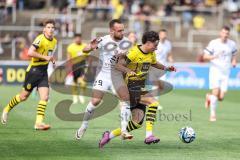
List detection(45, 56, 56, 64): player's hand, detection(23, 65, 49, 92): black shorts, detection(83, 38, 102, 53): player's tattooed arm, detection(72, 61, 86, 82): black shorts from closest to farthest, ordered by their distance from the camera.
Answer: detection(83, 38, 102, 53): player's tattooed arm
detection(45, 56, 56, 64): player's hand
detection(23, 65, 49, 92): black shorts
detection(72, 61, 86, 82): black shorts

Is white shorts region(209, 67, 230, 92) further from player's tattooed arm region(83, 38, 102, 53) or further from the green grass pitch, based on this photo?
player's tattooed arm region(83, 38, 102, 53)

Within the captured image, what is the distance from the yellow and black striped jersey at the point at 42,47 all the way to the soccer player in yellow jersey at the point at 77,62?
8603 mm

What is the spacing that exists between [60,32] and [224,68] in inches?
816

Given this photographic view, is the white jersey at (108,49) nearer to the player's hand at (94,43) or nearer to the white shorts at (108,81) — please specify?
the white shorts at (108,81)

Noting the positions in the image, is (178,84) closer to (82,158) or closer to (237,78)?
(237,78)

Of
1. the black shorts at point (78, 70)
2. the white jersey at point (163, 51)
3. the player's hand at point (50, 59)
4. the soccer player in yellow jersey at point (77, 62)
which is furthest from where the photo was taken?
the black shorts at point (78, 70)

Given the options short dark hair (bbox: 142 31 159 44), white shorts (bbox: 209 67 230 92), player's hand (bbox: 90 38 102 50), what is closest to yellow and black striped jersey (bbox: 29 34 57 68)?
player's hand (bbox: 90 38 102 50)

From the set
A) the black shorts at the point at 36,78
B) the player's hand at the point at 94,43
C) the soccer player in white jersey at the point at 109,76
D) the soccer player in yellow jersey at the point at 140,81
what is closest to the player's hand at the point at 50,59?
the black shorts at the point at 36,78

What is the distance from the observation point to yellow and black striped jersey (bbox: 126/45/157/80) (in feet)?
43.7

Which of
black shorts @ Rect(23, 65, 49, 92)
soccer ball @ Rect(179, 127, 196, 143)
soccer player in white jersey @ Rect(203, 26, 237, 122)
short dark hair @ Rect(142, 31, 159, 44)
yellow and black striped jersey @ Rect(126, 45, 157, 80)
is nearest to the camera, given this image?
short dark hair @ Rect(142, 31, 159, 44)

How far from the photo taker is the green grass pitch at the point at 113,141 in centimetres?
1229

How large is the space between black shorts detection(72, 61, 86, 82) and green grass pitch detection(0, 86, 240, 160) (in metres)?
3.72

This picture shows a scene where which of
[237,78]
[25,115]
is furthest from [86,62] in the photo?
[237,78]

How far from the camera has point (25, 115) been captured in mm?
19656
